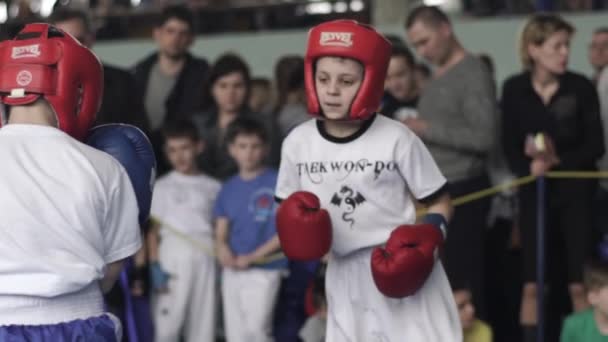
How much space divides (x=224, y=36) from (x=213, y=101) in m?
3.81

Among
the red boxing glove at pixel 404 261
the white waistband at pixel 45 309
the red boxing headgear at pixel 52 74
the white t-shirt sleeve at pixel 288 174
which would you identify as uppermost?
the red boxing headgear at pixel 52 74

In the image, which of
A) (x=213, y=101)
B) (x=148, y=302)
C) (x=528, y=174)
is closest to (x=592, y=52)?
(x=528, y=174)

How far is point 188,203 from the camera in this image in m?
7.08

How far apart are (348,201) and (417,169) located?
0.33 m

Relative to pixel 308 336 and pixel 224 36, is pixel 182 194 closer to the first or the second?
pixel 308 336

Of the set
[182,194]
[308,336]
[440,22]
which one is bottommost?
[308,336]

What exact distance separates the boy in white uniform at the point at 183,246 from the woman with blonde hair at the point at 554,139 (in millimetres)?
1990

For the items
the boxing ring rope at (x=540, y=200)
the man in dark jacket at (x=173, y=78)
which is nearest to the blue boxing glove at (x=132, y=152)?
the boxing ring rope at (x=540, y=200)

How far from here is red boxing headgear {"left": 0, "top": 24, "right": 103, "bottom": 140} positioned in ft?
11.8

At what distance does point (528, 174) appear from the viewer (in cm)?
673

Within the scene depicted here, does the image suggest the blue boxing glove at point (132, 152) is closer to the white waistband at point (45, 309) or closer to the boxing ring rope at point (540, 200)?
the white waistband at point (45, 309)

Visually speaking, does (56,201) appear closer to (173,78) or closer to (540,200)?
(540,200)

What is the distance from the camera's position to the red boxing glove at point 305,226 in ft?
14.9

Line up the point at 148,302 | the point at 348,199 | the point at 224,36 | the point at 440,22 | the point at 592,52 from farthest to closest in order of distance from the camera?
the point at 224,36, the point at 592,52, the point at 148,302, the point at 440,22, the point at 348,199
